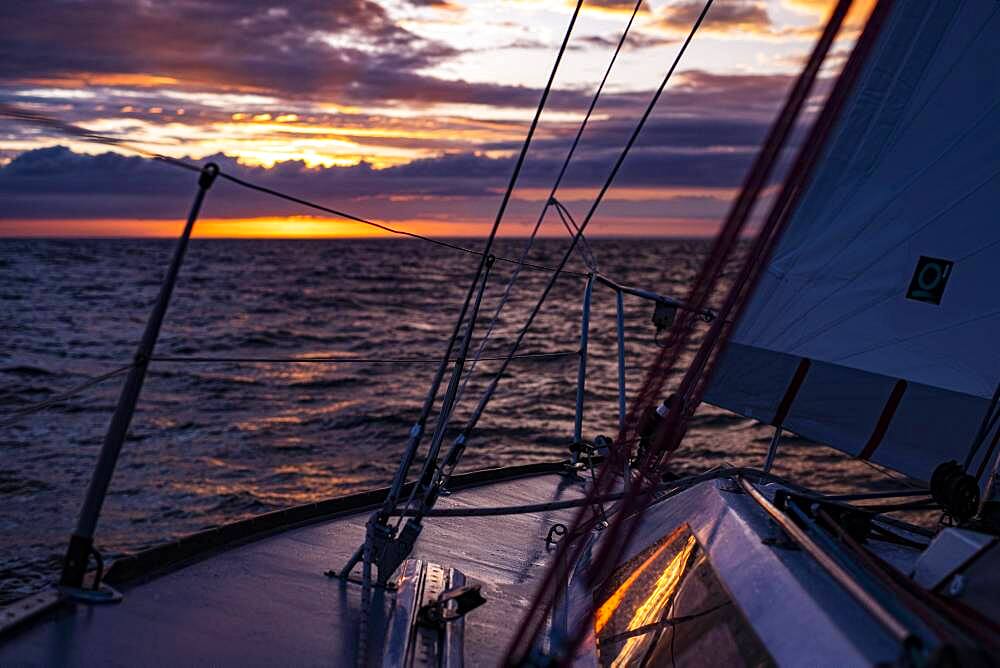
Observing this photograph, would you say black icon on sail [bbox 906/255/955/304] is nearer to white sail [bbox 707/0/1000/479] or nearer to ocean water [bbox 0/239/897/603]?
white sail [bbox 707/0/1000/479]

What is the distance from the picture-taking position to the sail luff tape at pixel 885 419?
13.6 feet

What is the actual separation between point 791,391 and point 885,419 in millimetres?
445

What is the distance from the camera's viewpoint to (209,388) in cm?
1664

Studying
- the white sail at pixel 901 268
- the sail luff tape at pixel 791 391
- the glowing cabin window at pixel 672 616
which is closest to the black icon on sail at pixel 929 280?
the white sail at pixel 901 268

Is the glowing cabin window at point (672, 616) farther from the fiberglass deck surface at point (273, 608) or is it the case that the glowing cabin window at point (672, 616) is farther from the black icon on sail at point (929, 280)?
the black icon on sail at point (929, 280)

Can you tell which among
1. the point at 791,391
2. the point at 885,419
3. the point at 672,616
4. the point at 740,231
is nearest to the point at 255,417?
the point at 791,391

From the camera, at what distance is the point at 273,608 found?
3.10m

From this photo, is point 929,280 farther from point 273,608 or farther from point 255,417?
point 255,417

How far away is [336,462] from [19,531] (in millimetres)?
4322

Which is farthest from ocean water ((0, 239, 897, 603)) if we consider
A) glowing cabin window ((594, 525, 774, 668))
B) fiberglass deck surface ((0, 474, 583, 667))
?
glowing cabin window ((594, 525, 774, 668))

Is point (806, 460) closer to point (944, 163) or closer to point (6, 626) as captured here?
point (944, 163)

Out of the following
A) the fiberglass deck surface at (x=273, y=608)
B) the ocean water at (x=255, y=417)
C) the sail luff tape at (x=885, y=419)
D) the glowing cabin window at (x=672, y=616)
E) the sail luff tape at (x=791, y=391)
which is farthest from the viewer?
the ocean water at (x=255, y=417)

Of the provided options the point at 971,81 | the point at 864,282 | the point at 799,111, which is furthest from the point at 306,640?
the point at 971,81

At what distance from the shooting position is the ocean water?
31.4 ft
